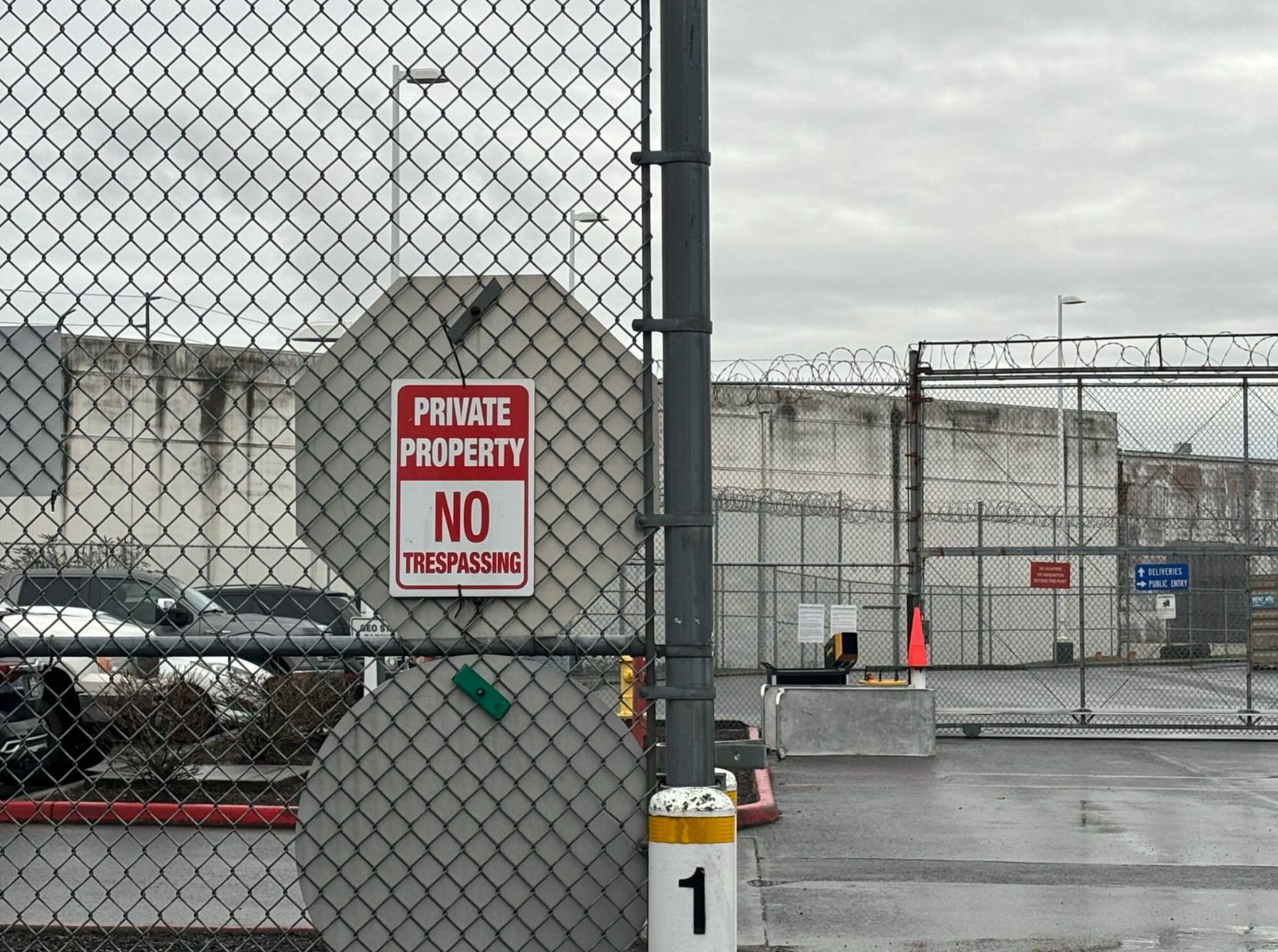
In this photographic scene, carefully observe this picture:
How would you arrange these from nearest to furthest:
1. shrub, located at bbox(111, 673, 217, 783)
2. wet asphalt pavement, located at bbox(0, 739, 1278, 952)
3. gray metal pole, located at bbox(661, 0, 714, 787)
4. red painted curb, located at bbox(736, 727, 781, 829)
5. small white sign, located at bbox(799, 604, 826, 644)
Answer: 1. gray metal pole, located at bbox(661, 0, 714, 787)
2. wet asphalt pavement, located at bbox(0, 739, 1278, 952)
3. shrub, located at bbox(111, 673, 217, 783)
4. red painted curb, located at bbox(736, 727, 781, 829)
5. small white sign, located at bbox(799, 604, 826, 644)

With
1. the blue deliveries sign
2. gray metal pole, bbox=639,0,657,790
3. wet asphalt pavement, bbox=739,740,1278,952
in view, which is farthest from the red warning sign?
gray metal pole, bbox=639,0,657,790

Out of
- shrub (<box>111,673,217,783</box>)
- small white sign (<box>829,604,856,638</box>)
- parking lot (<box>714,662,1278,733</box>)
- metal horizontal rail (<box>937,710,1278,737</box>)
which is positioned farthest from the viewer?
parking lot (<box>714,662,1278,733</box>)

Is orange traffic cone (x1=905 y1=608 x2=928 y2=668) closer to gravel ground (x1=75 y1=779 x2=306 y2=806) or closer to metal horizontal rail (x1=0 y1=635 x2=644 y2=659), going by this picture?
gravel ground (x1=75 y1=779 x2=306 y2=806)

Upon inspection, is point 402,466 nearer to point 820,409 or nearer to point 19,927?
point 19,927

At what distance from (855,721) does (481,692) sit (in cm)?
1270

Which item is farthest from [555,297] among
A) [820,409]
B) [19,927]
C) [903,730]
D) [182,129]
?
[820,409]

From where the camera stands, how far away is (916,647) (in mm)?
15898

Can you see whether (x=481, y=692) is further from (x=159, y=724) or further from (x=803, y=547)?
(x=803, y=547)

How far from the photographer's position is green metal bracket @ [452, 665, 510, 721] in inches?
146

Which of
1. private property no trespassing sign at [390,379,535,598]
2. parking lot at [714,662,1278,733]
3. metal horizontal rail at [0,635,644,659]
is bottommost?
parking lot at [714,662,1278,733]

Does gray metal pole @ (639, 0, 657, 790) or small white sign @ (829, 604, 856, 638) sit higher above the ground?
gray metal pole @ (639, 0, 657, 790)

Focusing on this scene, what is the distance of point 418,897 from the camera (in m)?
3.77

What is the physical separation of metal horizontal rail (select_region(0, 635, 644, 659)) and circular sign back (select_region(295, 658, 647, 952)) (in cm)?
4

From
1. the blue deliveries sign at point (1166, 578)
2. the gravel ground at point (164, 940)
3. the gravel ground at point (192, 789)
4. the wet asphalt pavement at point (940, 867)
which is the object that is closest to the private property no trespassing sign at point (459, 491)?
the wet asphalt pavement at point (940, 867)
